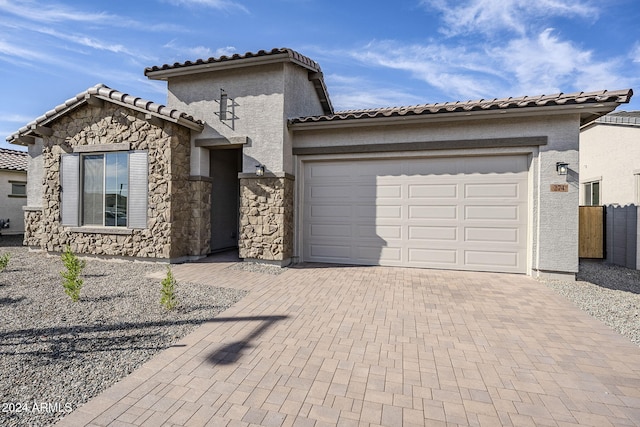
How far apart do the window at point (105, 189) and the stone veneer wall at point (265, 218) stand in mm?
2710

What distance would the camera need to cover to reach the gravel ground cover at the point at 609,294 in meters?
4.39

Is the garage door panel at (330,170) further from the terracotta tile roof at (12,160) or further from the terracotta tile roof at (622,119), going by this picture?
the terracotta tile roof at (12,160)

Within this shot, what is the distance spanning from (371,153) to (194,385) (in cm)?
651

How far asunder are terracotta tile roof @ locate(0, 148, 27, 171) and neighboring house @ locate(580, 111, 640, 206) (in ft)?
78.9

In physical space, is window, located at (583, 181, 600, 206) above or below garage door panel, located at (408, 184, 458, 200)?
above

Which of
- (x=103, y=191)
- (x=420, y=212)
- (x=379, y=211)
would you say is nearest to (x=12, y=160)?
(x=103, y=191)

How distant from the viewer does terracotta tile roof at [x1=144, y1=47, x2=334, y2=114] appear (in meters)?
7.52

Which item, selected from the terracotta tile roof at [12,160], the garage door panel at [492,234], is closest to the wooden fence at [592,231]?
the garage door panel at [492,234]

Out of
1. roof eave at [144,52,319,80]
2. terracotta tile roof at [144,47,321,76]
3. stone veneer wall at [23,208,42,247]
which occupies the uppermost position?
terracotta tile roof at [144,47,321,76]

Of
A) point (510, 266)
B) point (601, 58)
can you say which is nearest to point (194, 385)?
point (510, 266)

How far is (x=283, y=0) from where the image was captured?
23.0 ft

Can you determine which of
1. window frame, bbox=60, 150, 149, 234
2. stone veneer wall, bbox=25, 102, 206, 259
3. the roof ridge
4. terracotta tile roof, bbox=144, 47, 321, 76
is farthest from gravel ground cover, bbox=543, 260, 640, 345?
the roof ridge

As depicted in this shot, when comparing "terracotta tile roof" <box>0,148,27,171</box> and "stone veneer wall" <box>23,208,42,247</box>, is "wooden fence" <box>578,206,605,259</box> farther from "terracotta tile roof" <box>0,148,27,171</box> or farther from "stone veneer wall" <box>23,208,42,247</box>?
"terracotta tile roof" <box>0,148,27,171</box>

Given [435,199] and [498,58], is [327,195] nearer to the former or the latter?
[435,199]
